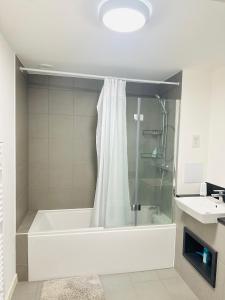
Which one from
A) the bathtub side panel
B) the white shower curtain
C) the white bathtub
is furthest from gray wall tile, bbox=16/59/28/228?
the white shower curtain

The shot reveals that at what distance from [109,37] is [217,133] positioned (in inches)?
63.2

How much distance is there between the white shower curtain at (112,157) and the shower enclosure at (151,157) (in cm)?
11

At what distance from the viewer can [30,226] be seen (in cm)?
236

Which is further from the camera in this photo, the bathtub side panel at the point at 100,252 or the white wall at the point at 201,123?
the white wall at the point at 201,123

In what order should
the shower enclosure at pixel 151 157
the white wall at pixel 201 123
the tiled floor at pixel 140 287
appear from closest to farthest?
the tiled floor at pixel 140 287
the white wall at pixel 201 123
the shower enclosure at pixel 151 157

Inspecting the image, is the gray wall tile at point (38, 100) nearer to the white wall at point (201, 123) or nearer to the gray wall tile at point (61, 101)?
the gray wall tile at point (61, 101)

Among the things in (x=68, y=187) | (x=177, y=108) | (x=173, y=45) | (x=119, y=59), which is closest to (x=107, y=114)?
(x=119, y=59)

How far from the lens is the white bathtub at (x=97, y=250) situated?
2.22 metres

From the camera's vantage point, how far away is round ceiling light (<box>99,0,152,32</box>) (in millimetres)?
1237

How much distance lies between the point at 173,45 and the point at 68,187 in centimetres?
219

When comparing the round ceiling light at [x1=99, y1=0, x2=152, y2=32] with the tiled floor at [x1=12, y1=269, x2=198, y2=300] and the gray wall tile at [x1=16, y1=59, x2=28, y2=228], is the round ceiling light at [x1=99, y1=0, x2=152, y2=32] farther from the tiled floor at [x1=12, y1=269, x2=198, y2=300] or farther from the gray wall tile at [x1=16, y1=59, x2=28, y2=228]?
the tiled floor at [x1=12, y1=269, x2=198, y2=300]

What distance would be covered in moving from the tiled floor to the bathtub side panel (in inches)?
3.3

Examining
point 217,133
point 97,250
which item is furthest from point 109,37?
point 97,250

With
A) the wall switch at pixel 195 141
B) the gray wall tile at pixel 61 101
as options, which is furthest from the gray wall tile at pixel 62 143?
the wall switch at pixel 195 141
